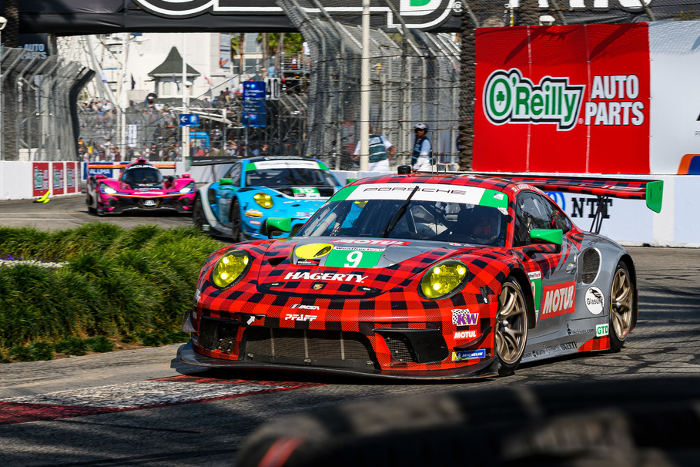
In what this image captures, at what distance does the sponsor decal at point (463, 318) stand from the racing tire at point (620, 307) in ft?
6.39

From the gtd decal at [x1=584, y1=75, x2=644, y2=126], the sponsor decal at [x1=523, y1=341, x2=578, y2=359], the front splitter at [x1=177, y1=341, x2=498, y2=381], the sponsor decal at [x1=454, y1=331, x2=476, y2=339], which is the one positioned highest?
the gtd decal at [x1=584, y1=75, x2=644, y2=126]

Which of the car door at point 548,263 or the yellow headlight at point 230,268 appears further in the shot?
the car door at point 548,263

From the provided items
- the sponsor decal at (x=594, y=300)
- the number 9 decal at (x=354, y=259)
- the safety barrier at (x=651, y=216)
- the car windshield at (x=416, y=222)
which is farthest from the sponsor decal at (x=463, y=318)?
the safety barrier at (x=651, y=216)

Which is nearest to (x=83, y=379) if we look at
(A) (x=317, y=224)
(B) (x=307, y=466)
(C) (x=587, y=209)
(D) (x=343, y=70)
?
(A) (x=317, y=224)

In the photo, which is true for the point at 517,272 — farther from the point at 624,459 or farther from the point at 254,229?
the point at 254,229

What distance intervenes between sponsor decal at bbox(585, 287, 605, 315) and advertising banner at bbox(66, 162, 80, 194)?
28.1m

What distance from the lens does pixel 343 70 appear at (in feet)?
67.2

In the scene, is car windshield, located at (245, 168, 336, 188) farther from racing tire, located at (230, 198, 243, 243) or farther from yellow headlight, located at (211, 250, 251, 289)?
yellow headlight, located at (211, 250, 251, 289)

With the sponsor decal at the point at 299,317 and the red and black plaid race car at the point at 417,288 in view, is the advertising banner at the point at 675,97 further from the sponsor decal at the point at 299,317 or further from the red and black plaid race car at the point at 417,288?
the sponsor decal at the point at 299,317

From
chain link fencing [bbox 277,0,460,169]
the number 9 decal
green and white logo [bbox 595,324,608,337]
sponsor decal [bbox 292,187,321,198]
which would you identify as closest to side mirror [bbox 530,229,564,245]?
green and white logo [bbox 595,324,608,337]

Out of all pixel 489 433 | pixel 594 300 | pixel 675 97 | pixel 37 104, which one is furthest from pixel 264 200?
pixel 37 104

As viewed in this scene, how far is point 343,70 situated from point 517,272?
14.8 meters

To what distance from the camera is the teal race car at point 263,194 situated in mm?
14820

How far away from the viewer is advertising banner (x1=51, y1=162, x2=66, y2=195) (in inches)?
1235
